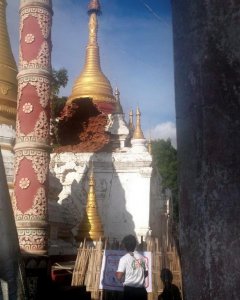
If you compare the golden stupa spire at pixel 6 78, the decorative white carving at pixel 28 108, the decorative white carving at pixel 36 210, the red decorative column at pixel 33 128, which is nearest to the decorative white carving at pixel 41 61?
the red decorative column at pixel 33 128

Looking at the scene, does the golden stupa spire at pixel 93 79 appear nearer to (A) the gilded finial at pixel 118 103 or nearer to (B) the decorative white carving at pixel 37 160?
(A) the gilded finial at pixel 118 103

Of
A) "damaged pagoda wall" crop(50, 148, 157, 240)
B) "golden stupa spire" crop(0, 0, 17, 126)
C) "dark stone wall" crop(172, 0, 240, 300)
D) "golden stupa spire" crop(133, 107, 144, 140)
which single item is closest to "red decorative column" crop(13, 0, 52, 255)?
"golden stupa spire" crop(0, 0, 17, 126)

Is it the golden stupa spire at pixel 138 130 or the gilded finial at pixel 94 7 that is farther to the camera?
the gilded finial at pixel 94 7

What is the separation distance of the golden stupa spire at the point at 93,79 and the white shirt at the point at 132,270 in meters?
17.1

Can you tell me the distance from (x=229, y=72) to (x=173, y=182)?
1304 inches

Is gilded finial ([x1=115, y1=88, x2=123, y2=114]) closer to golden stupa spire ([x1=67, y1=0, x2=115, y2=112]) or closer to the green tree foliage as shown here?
golden stupa spire ([x1=67, y1=0, x2=115, y2=112])

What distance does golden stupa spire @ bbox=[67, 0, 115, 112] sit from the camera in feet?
75.1

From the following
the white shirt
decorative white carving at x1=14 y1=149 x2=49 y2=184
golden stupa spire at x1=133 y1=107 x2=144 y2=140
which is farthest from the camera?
golden stupa spire at x1=133 y1=107 x2=144 y2=140

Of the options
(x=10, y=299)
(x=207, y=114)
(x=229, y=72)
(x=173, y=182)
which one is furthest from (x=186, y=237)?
(x=173, y=182)

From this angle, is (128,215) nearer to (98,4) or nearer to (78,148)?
(78,148)

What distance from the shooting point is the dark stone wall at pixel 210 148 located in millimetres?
1232

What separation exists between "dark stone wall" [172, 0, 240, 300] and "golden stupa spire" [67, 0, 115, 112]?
810 inches

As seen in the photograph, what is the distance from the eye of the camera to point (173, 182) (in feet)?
112

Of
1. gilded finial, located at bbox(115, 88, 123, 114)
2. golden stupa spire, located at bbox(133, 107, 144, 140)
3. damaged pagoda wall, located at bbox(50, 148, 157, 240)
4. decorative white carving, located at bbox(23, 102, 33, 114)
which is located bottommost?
damaged pagoda wall, located at bbox(50, 148, 157, 240)
